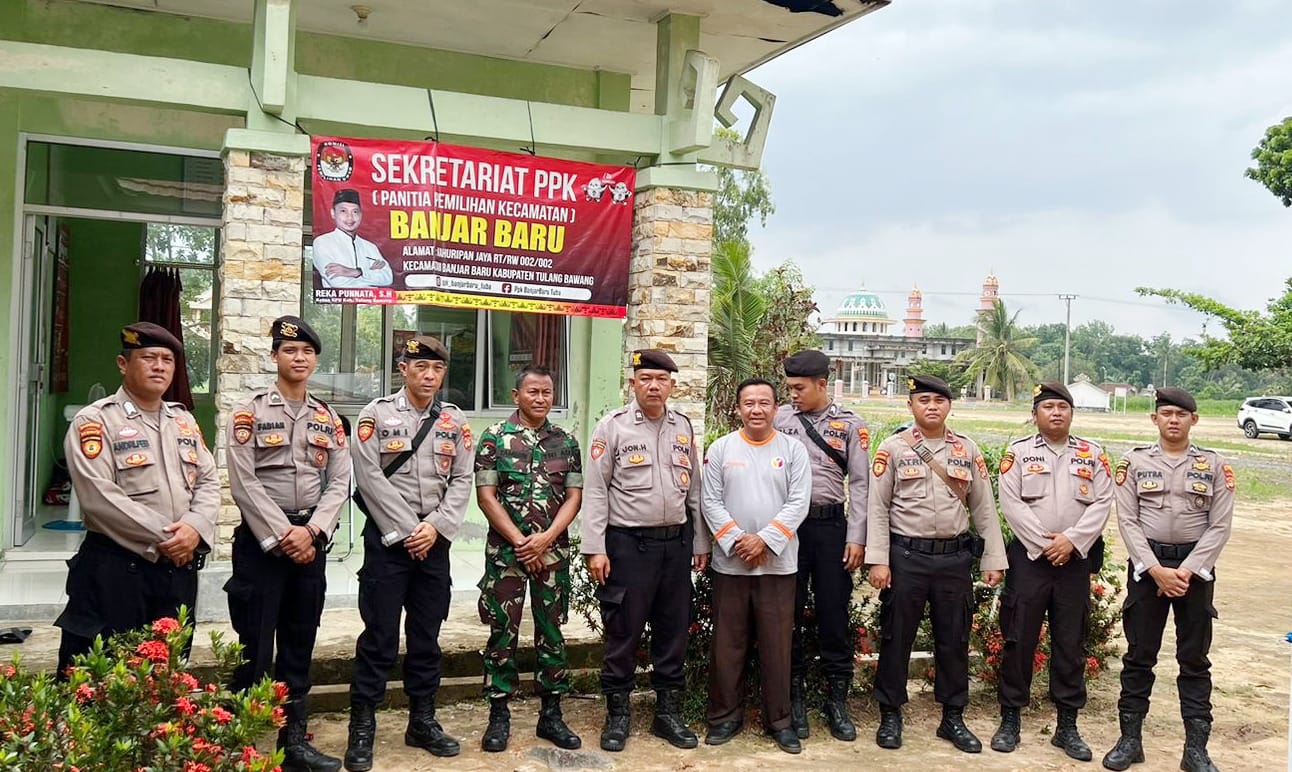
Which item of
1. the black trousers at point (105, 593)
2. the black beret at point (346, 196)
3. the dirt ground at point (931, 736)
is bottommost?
the dirt ground at point (931, 736)

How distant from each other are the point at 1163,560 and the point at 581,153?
523cm

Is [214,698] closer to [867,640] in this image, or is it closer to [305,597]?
[305,597]

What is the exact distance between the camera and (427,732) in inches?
182

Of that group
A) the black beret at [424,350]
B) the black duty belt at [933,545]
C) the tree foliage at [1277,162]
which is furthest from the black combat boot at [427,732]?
the tree foliage at [1277,162]

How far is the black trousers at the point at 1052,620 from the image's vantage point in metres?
4.93

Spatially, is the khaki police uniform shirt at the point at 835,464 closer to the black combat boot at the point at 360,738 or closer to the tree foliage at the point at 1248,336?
the black combat boot at the point at 360,738

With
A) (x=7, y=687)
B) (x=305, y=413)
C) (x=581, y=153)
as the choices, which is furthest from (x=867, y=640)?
(x=581, y=153)

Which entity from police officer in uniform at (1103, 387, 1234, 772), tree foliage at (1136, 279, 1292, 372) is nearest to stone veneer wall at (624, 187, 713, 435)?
police officer in uniform at (1103, 387, 1234, 772)

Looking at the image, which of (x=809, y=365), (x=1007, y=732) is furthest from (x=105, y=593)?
(x=1007, y=732)

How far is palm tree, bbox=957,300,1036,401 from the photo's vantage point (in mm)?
65688

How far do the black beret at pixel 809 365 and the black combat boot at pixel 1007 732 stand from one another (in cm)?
177

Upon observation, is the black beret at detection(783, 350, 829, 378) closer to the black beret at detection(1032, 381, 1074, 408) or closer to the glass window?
the black beret at detection(1032, 381, 1074, 408)

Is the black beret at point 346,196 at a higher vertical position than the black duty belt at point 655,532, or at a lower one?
higher

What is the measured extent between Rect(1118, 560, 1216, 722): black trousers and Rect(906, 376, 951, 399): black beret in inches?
45.9
